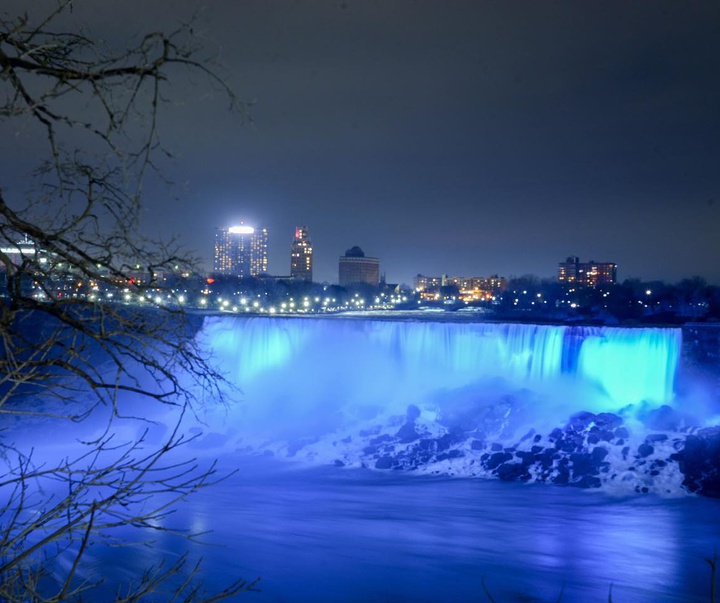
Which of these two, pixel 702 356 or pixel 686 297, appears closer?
pixel 702 356

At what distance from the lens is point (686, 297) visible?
56438mm

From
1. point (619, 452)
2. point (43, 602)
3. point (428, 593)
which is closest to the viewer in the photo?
point (43, 602)

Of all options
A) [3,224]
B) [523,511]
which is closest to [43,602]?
[3,224]

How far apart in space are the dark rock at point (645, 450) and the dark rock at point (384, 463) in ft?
22.0

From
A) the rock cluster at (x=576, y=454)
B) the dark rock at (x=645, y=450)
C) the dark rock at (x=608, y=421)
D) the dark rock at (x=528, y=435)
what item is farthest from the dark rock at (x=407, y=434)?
the dark rock at (x=645, y=450)

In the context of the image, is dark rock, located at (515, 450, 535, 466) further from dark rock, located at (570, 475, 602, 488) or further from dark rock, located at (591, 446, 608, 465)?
dark rock, located at (591, 446, 608, 465)

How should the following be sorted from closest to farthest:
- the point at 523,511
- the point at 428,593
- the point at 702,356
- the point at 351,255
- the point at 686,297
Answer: the point at 428,593
the point at 523,511
the point at 702,356
the point at 686,297
the point at 351,255

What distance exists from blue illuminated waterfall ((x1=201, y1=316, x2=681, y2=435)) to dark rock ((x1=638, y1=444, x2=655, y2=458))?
4446mm

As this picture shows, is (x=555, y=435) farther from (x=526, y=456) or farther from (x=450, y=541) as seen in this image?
(x=450, y=541)

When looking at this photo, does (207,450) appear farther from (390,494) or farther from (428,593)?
(428,593)

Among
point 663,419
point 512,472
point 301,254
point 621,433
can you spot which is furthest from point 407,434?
point 301,254

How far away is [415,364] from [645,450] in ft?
33.6

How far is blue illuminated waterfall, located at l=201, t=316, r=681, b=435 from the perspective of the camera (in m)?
22.4

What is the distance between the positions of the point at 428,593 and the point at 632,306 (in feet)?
153
